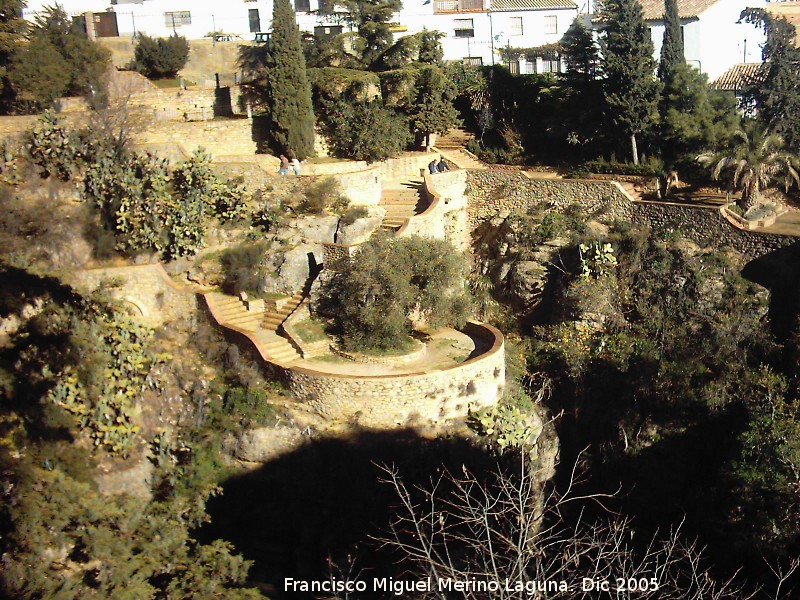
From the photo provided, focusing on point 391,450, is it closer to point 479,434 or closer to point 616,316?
point 479,434

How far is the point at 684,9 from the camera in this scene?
104 ft

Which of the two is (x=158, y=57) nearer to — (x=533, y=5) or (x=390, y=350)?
(x=533, y=5)

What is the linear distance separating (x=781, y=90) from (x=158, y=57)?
70.0ft

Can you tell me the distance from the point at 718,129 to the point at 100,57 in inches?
777

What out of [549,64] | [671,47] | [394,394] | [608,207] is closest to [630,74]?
[671,47]

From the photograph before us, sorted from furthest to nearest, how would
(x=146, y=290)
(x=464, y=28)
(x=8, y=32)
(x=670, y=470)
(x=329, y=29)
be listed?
(x=464, y=28)
(x=329, y=29)
(x=8, y=32)
(x=146, y=290)
(x=670, y=470)

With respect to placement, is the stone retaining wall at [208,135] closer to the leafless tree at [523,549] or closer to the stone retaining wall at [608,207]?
the stone retaining wall at [608,207]

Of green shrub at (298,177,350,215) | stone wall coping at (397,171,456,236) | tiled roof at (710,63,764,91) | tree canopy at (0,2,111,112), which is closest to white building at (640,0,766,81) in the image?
tiled roof at (710,63,764,91)

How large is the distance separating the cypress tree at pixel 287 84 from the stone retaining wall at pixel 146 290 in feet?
21.3

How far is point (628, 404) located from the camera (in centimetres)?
2267

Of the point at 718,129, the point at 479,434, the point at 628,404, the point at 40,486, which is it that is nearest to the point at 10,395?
the point at 40,486

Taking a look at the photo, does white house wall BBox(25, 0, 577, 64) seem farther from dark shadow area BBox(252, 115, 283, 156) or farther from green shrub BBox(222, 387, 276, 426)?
green shrub BBox(222, 387, 276, 426)

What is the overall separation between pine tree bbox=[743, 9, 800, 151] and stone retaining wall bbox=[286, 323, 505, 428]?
38.7ft

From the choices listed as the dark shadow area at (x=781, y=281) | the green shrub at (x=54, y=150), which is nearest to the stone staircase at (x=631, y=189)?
the dark shadow area at (x=781, y=281)
